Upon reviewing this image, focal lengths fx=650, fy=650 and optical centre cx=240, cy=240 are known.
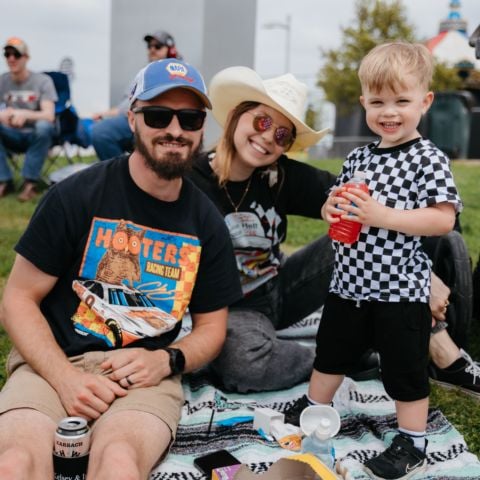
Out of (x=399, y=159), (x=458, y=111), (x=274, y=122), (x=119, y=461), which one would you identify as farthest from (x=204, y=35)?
(x=119, y=461)

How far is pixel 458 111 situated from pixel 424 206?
12.2 meters

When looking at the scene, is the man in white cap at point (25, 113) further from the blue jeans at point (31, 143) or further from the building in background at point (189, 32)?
the building in background at point (189, 32)

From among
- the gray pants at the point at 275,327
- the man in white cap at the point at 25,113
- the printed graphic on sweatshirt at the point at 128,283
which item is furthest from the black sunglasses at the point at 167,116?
the man in white cap at the point at 25,113

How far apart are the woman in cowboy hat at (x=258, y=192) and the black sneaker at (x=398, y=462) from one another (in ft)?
2.71

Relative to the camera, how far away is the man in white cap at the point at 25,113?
303 inches

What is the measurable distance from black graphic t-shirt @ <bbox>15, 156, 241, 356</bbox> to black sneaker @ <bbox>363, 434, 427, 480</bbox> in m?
0.98

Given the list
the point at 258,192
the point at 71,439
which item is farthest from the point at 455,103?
the point at 71,439

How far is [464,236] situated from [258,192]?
4530 millimetres

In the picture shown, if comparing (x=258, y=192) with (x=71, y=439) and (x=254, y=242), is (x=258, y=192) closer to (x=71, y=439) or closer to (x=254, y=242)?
(x=254, y=242)

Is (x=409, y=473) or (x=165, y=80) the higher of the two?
(x=165, y=80)

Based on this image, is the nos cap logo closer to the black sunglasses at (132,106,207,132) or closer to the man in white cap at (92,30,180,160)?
the black sunglasses at (132,106,207,132)

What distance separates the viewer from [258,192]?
3.26 m

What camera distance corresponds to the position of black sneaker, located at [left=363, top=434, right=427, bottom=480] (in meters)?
2.49

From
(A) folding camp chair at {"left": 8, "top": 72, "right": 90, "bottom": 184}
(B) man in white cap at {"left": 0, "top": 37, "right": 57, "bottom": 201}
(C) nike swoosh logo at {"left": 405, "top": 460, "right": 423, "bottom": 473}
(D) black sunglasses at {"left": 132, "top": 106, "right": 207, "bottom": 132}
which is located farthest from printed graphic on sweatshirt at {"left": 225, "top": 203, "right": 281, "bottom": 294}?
(A) folding camp chair at {"left": 8, "top": 72, "right": 90, "bottom": 184}
